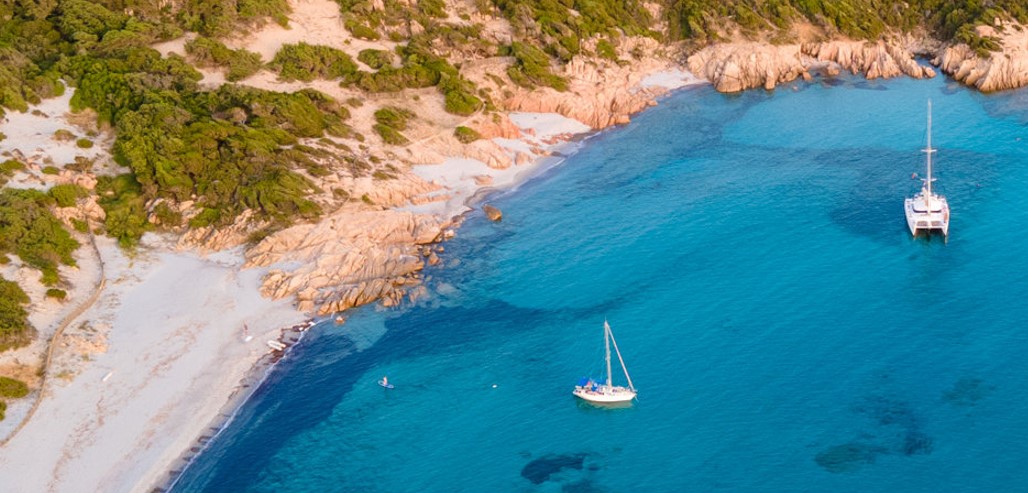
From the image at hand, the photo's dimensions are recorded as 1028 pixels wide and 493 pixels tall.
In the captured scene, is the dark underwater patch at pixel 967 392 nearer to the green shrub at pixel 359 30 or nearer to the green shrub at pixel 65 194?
the green shrub at pixel 65 194

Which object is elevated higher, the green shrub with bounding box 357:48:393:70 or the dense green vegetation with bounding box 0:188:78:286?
the green shrub with bounding box 357:48:393:70

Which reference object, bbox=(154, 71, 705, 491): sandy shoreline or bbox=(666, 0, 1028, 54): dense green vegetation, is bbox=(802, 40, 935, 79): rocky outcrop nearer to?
bbox=(666, 0, 1028, 54): dense green vegetation

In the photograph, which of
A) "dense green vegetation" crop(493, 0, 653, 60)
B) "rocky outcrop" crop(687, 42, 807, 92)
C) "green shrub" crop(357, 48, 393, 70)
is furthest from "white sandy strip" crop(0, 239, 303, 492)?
"rocky outcrop" crop(687, 42, 807, 92)

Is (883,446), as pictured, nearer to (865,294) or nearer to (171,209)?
(865,294)

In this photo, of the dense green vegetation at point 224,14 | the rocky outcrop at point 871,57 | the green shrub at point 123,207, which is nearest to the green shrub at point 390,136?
the dense green vegetation at point 224,14

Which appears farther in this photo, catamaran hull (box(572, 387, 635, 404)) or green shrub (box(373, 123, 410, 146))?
green shrub (box(373, 123, 410, 146))

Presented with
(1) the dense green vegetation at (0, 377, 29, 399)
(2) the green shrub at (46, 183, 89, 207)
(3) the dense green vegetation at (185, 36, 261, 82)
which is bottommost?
(1) the dense green vegetation at (0, 377, 29, 399)

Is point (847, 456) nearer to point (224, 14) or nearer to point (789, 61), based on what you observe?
point (789, 61)

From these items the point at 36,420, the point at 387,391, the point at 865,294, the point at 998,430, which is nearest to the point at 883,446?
the point at 998,430
